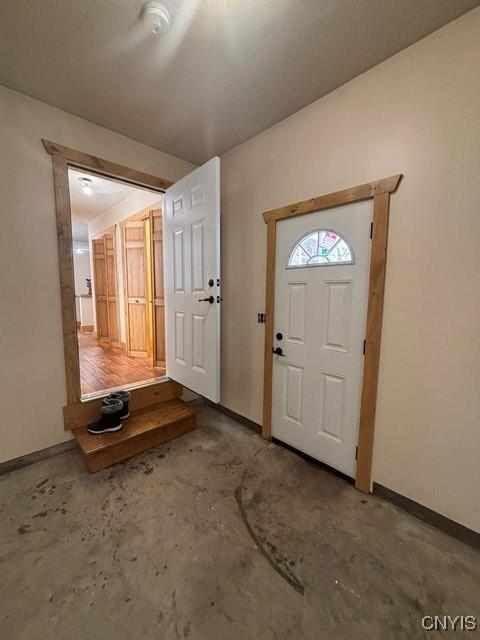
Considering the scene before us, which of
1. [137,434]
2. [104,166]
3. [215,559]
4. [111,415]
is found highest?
[104,166]

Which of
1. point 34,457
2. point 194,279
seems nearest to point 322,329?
point 194,279

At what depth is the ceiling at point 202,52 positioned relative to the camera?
1.23m

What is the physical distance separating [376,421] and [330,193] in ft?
5.06

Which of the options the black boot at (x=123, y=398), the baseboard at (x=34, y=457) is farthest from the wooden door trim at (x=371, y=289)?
the baseboard at (x=34, y=457)

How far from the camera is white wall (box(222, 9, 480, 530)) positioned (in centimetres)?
128

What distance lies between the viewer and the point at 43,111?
1.84 metres

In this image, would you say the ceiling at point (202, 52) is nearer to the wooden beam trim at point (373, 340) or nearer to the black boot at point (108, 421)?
the wooden beam trim at point (373, 340)

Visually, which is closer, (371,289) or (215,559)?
(215,559)

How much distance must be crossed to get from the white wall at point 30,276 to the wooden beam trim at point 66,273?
4cm

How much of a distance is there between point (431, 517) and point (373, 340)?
3.40 feet

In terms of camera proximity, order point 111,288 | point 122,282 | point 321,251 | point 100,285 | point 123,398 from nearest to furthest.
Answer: point 321,251
point 123,398
point 122,282
point 111,288
point 100,285

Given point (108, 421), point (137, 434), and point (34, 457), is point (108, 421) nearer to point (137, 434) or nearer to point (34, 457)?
point (137, 434)

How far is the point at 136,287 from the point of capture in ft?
13.4

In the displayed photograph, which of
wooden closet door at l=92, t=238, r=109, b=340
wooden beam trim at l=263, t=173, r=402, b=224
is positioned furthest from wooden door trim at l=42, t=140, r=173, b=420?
wooden closet door at l=92, t=238, r=109, b=340
